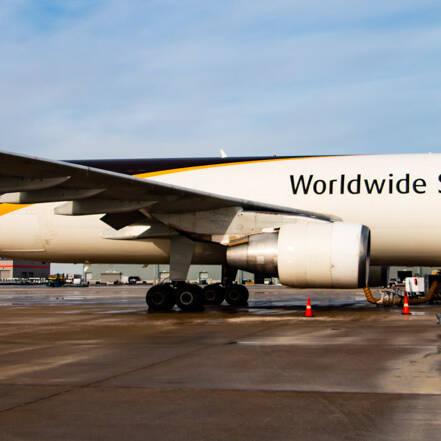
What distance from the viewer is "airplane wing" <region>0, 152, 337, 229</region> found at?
43.0ft

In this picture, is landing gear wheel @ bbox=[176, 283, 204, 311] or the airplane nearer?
the airplane

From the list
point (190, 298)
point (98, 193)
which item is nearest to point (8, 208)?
point (98, 193)

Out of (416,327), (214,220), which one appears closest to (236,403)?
(416,327)

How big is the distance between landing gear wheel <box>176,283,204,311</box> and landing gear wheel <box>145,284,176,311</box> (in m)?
0.41

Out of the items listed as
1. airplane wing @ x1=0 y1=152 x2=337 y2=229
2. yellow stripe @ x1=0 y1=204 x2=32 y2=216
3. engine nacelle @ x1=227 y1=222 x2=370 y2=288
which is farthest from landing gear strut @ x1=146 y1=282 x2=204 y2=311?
yellow stripe @ x1=0 y1=204 x2=32 y2=216

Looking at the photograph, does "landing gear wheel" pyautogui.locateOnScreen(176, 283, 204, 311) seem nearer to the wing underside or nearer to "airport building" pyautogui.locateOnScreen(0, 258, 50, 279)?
the wing underside

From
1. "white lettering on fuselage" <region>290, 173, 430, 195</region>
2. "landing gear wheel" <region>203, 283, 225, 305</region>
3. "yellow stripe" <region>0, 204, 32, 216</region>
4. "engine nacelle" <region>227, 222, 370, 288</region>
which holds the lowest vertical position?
"landing gear wheel" <region>203, 283, 225, 305</region>

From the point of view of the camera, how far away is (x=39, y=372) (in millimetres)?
7016

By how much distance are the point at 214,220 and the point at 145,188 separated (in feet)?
7.53

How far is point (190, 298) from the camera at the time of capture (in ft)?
53.6

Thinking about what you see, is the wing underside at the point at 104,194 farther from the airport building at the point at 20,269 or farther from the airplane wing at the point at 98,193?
the airport building at the point at 20,269

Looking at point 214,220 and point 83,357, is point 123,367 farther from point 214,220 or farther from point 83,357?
point 214,220

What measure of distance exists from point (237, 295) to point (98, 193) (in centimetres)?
722

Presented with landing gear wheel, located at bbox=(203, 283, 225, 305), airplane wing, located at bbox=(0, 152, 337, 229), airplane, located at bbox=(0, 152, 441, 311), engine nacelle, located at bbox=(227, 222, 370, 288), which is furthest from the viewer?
landing gear wheel, located at bbox=(203, 283, 225, 305)
